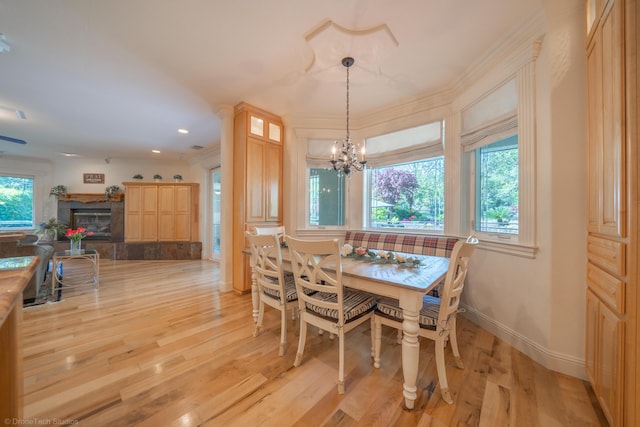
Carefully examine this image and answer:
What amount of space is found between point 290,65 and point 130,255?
6131 mm

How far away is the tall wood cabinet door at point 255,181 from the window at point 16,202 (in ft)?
22.2

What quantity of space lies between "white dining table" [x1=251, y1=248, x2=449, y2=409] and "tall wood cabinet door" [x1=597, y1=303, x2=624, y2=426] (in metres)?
0.76

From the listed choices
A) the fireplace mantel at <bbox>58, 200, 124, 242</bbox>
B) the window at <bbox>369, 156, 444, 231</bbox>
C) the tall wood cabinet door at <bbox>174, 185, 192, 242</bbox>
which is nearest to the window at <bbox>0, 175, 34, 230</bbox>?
the fireplace mantel at <bbox>58, 200, 124, 242</bbox>

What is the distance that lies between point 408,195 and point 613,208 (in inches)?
85.8

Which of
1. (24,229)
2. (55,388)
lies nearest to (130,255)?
(24,229)

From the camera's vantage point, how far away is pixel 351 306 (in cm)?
164

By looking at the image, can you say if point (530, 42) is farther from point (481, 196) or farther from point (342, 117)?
point (342, 117)

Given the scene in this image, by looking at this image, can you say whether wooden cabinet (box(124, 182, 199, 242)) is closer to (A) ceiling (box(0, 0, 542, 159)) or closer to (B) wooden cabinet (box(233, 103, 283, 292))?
(A) ceiling (box(0, 0, 542, 159))

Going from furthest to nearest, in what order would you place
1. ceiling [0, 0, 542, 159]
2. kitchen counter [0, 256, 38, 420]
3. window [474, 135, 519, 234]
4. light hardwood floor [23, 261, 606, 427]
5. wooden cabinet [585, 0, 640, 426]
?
1. window [474, 135, 519, 234]
2. ceiling [0, 0, 542, 159]
3. light hardwood floor [23, 261, 606, 427]
4. wooden cabinet [585, 0, 640, 426]
5. kitchen counter [0, 256, 38, 420]

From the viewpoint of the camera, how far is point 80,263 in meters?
5.08

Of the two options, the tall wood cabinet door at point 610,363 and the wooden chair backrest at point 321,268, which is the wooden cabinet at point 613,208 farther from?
the wooden chair backrest at point 321,268

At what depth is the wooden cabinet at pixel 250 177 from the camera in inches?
129

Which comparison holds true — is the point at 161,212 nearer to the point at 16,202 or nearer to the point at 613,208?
the point at 16,202

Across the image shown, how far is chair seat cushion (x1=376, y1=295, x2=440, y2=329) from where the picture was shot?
4.88 feet
